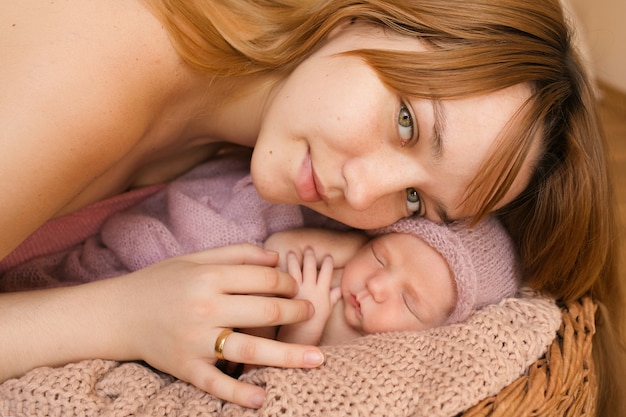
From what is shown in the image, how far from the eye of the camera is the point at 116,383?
3.34 feet

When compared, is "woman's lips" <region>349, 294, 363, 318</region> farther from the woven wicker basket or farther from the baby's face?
the woven wicker basket

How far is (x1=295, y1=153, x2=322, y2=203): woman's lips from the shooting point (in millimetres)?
1132

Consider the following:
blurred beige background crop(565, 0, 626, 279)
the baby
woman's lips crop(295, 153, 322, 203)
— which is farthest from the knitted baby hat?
blurred beige background crop(565, 0, 626, 279)

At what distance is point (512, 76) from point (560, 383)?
21.2 inches

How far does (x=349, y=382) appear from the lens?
1.00 meters

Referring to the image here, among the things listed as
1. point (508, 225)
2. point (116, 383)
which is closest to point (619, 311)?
point (508, 225)

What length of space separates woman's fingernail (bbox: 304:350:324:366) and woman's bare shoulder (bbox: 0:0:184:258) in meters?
0.50

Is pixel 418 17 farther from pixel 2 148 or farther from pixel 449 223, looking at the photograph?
pixel 2 148

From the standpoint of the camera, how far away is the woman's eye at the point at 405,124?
1.07 m

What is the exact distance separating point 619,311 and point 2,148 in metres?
1.29

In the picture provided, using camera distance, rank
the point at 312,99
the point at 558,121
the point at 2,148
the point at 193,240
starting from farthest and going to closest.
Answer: the point at 193,240 → the point at 558,121 → the point at 312,99 → the point at 2,148

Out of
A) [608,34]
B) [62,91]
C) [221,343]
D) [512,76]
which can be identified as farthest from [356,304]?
[608,34]

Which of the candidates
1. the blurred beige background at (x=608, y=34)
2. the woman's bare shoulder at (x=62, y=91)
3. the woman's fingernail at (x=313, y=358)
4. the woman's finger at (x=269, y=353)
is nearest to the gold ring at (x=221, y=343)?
the woman's finger at (x=269, y=353)

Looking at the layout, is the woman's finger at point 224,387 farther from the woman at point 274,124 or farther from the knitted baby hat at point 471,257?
the knitted baby hat at point 471,257
